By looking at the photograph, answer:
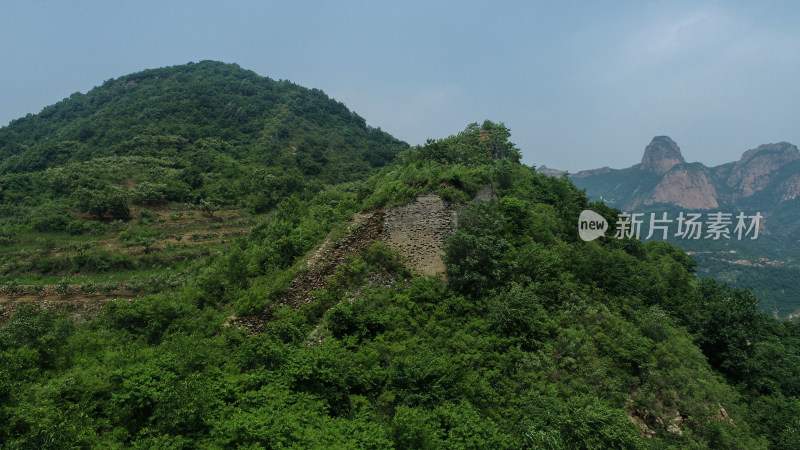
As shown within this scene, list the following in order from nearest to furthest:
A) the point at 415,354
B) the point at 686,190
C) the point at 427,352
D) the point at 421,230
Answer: the point at 427,352, the point at 415,354, the point at 421,230, the point at 686,190

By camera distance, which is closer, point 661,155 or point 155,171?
point 155,171

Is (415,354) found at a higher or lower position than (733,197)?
lower

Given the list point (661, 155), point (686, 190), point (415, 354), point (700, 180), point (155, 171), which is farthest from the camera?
point (661, 155)

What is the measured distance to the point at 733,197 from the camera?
125m

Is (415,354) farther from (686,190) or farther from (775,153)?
(775,153)

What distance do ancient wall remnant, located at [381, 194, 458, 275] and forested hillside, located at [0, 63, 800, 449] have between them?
466 mm

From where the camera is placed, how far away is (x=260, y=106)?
75.6 m

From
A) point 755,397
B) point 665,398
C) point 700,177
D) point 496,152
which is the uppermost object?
point 700,177

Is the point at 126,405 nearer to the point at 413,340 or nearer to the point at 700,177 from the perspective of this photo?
the point at 413,340

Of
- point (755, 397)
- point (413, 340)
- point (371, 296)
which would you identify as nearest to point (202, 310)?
point (371, 296)

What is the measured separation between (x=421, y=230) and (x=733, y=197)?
156m

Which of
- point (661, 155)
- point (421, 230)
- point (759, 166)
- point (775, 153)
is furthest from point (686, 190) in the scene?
point (421, 230)

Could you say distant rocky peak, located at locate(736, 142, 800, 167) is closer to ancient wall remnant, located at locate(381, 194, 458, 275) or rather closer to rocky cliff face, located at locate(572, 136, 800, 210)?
rocky cliff face, located at locate(572, 136, 800, 210)

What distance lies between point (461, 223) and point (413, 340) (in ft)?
16.4
